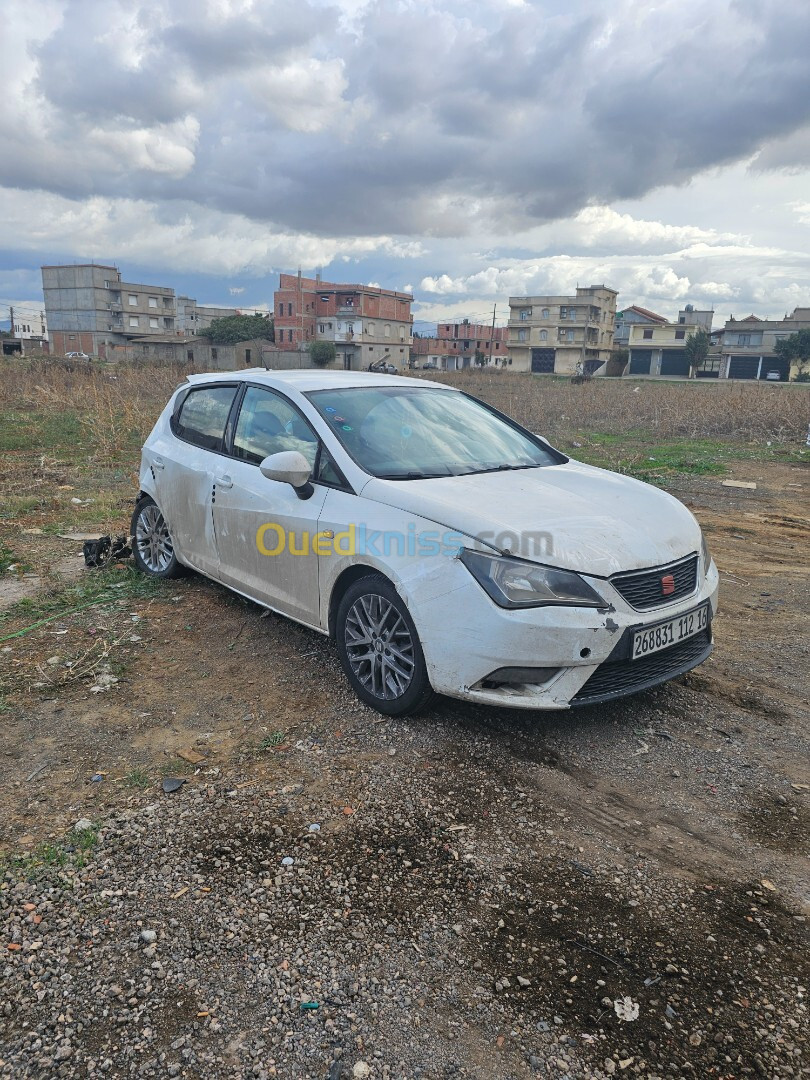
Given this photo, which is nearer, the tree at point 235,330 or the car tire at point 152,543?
the car tire at point 152,543

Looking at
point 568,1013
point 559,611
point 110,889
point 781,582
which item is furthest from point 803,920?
point 781,582

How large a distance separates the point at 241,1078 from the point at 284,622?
3.19 metres

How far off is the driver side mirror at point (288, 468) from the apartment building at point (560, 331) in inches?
3250

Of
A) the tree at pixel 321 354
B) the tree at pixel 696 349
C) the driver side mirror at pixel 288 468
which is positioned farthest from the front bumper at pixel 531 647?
the tree at pixel 696 349

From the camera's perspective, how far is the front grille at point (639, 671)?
3.18 meters

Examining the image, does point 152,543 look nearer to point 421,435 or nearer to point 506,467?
point 421,435

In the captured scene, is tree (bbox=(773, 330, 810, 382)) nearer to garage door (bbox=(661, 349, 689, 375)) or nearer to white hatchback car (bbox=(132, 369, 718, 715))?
garage door (bbox=(661, 349, 689, 375))

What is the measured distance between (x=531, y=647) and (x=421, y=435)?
1.66 meters

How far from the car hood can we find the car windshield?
0.18m

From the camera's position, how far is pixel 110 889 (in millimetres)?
2434

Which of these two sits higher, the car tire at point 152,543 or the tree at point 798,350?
the tree at point 798,350

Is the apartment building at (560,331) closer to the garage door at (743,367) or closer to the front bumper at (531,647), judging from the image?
the garage door at (743,367)

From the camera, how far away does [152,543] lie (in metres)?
5.69

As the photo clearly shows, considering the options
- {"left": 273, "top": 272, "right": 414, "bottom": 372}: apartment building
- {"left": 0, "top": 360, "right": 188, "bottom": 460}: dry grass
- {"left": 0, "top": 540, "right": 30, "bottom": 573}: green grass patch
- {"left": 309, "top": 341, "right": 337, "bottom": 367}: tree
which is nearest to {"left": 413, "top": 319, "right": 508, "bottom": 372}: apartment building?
{"left": 273, "top": 272, "right": 414, "bottom": 372}: apartment building
